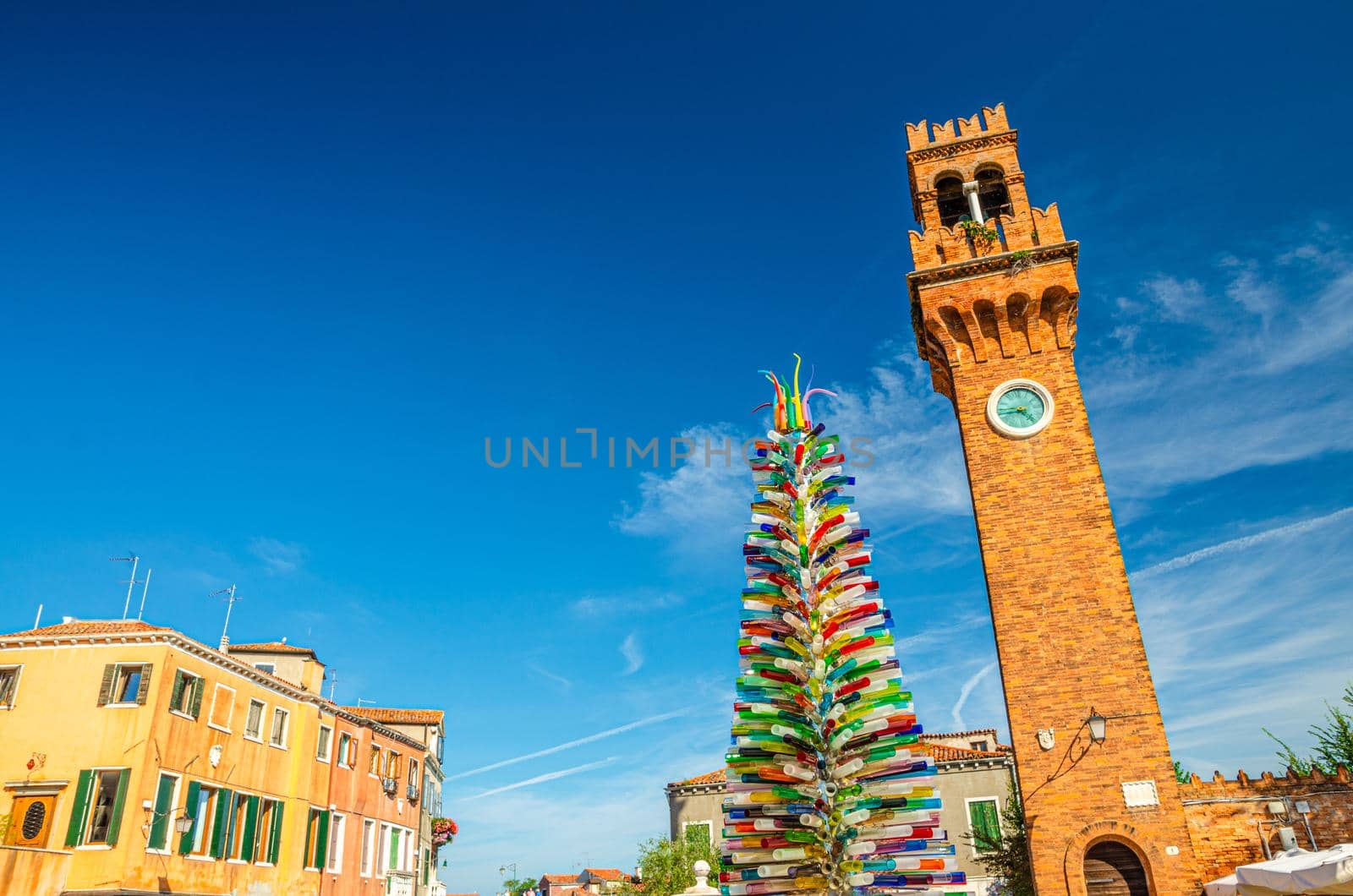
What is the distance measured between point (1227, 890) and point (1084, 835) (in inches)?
95.1

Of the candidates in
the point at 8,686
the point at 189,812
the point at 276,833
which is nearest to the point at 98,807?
the point at 189,812

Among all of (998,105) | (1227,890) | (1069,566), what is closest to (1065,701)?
(1069,566)

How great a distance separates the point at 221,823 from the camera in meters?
24.4

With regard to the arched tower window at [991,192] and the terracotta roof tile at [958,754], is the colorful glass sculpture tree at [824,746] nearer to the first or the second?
the arched tower window at [991,192]

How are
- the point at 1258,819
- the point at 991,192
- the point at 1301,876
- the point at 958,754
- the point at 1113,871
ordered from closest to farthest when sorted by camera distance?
the point at 1301,876, the point at 1113,871, the point at 1258,819, the point at 991,192, the point at 958,754

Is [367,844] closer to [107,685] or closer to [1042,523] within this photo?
[107,685]

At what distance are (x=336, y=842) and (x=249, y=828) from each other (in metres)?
5.30

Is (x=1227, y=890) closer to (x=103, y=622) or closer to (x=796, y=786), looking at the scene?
(x=796, y=786)

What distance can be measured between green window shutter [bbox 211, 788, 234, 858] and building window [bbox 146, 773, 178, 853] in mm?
1825

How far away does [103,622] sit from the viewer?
2514 cm

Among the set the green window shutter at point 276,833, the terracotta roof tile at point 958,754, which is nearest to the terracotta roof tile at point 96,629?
the green window shutter at point 276,833

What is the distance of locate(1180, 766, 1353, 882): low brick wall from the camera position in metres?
17.1

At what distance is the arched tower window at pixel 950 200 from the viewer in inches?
953

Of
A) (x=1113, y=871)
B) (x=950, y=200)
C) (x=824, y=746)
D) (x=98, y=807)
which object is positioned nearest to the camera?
(x=824, y=746)
